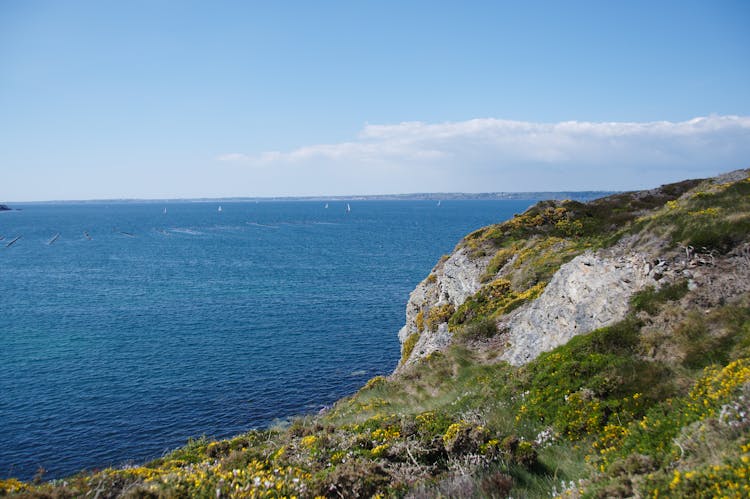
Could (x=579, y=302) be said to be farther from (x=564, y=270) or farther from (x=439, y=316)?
(x=439, y=316)

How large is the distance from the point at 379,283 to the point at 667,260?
67.4 metres

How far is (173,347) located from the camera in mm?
54719

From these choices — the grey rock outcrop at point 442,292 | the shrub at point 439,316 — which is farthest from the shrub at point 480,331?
the shrub at point 439,316

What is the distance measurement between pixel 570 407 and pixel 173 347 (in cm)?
5080

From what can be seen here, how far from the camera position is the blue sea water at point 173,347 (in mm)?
37656

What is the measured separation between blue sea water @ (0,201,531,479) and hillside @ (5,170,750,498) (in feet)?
66.9

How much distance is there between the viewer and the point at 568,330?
73.6 ft

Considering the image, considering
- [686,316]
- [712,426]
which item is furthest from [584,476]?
[686,316]

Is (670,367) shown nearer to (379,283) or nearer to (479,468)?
(479,468)

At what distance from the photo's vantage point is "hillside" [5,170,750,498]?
1001 cm

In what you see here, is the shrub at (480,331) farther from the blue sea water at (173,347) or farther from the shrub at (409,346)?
the blue sea water at (173,347)

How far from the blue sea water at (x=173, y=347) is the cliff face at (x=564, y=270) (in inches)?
555

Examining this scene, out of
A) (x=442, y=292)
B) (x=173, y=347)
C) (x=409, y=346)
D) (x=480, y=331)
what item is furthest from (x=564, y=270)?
(x=173, y=347)

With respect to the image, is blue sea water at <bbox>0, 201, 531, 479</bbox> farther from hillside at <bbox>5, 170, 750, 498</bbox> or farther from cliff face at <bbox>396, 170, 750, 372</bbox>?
hillside at <bbox>5, 170, 750, 498</bbox>
